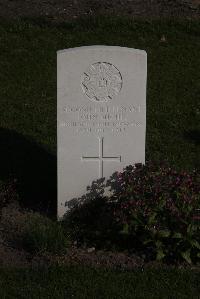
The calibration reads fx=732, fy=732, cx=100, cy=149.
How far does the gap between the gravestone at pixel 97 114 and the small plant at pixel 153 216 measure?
0.97ft

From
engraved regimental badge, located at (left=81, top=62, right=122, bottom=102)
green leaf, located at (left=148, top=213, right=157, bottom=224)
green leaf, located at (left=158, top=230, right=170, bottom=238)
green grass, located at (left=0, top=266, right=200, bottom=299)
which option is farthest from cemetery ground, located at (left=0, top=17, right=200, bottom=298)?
engraved regimental badge, located at (left=81, top=62, right=122, bottom=102)

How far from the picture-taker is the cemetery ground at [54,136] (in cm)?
599

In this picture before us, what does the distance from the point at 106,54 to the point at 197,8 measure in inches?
299

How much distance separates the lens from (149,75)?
1145 cm

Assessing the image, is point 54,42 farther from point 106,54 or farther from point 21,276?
point 21,276

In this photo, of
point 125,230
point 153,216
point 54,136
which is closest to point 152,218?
point 153,216

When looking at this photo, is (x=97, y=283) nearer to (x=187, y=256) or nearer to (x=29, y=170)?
(x=187, y=256)

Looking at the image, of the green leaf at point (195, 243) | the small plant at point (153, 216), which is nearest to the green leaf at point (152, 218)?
the small plant at point (153, 216)

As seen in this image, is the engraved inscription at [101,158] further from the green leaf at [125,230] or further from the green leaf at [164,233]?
the green leaf at [164,233]

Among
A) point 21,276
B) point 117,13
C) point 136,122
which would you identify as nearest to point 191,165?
point 136,122

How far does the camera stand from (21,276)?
19.9ft

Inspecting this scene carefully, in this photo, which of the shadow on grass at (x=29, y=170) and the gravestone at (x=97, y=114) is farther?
the shadow on grass at (x=29, y=170)

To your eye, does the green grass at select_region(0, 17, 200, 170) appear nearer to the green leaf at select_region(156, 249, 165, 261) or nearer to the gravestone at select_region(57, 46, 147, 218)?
the gravestone at select_region(57, 46, 147, 218)

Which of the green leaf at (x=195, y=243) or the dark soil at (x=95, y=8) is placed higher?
the dark soil at (x=95, y=8)
